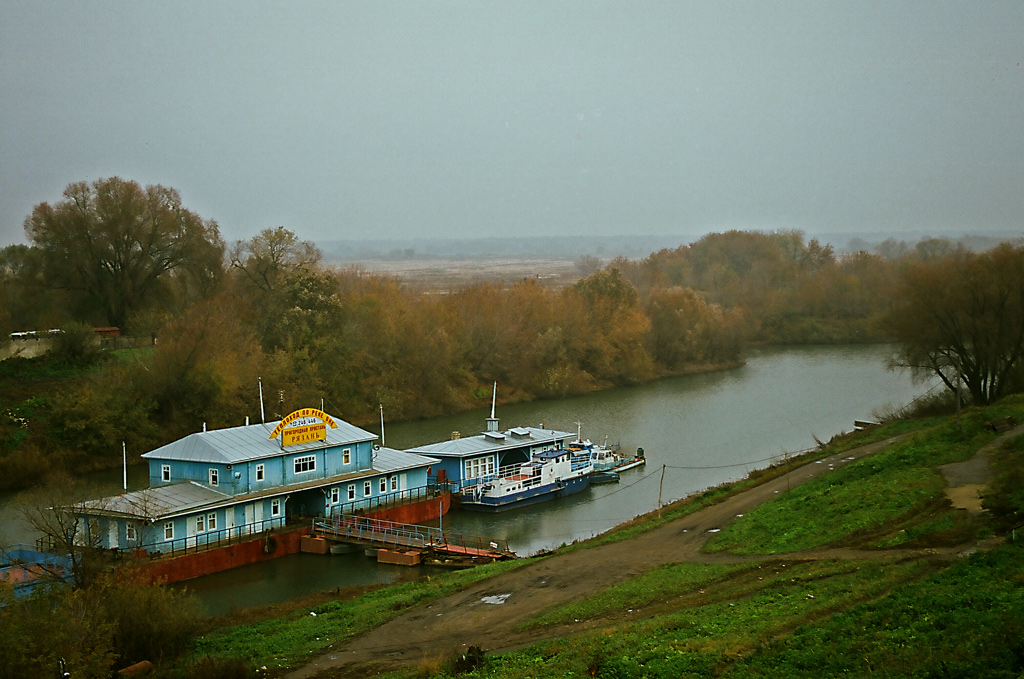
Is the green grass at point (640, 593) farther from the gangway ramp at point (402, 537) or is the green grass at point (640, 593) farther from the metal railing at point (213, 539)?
the metal railing at point (213, 539)

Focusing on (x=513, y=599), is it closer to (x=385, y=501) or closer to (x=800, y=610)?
(x=800, y=610)

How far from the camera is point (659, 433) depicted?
57062 mm

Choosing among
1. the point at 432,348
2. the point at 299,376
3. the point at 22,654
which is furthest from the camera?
the point at 432,348

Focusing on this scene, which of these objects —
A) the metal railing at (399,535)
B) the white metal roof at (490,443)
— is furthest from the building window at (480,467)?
the metal railing at (399,535)

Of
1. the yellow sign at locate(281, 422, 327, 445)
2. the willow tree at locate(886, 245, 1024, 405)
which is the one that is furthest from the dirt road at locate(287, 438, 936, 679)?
the willow tree at locate(886, 245, 1024, 405)

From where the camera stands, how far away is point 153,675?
1822 cm

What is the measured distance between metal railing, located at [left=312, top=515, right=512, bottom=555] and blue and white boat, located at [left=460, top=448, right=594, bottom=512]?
448cm

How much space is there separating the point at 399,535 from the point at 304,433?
541 cm

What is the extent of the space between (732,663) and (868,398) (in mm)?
54403

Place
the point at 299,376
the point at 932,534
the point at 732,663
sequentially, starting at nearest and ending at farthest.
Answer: the point at 732,663, the point at 932,534, the point at 299,376

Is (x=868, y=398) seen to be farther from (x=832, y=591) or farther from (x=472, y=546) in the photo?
(x=832, y=591)

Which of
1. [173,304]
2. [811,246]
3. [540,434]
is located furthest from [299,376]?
[811,246]

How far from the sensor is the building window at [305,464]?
3591 centimetres

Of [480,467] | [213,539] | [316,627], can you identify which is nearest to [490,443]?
[480,467]
